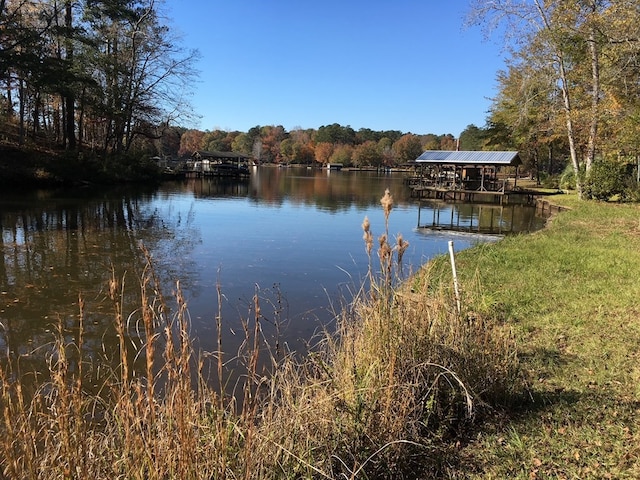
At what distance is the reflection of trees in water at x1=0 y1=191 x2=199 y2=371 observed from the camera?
5734 mm

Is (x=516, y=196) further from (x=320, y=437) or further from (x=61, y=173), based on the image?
(x=320, y=437)

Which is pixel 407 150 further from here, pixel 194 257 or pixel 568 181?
pixel 194 257

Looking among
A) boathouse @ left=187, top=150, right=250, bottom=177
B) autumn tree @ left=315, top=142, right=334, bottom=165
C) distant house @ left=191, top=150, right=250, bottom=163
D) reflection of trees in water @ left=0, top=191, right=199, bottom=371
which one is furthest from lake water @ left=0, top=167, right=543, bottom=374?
autumn tree @ left=315, top=142, right=334, bottom=165

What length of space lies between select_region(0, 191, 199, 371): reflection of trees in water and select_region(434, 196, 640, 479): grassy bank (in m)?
2.67

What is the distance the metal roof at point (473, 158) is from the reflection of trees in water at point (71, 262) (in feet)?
64.9

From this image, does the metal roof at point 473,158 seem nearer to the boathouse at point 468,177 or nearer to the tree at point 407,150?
the boathouse at point 468,177

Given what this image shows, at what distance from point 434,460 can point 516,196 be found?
31.6 metres

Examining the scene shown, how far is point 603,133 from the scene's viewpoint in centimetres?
2214

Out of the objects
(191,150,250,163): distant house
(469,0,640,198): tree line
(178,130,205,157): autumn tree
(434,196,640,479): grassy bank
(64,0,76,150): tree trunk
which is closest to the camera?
(434,196,640,479): grassy bank

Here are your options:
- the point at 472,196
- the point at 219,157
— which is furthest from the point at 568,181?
the point at 219,157

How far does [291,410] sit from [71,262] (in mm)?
8120

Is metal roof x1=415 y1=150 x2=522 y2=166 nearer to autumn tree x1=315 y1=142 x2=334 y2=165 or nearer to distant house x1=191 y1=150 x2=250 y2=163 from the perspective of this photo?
distant house x1=191 y1=150 x2=250 y2=163

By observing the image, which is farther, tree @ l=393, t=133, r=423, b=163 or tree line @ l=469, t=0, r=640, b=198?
tree @ l=393, t=133, r=423, b=163

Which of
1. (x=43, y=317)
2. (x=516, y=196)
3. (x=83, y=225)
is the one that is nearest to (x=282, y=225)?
(x=83, y=225)
